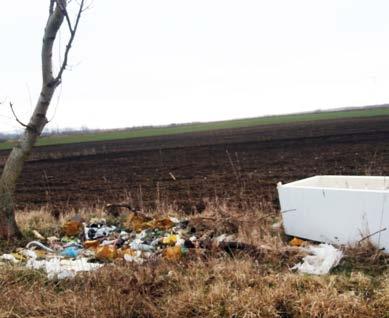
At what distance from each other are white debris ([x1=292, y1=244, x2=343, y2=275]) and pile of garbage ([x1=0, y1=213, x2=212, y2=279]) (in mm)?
1251

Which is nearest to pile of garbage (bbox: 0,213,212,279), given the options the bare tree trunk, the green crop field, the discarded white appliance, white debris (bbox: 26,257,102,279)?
white debris (bbox: 26,257,102,279)

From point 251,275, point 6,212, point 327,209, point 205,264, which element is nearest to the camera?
point 251,275

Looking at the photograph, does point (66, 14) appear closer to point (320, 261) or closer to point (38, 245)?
point (38, 245)

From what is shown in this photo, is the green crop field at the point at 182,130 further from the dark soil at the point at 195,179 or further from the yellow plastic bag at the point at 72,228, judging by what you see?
the yellow plastic bag at the point at 72,228

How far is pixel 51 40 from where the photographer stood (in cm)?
600

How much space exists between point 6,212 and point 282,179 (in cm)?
930

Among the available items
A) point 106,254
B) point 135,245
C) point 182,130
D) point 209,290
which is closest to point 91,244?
point 135,245

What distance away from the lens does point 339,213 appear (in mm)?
4859

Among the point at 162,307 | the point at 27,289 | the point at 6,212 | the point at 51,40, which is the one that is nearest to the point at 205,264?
the point at 162,307

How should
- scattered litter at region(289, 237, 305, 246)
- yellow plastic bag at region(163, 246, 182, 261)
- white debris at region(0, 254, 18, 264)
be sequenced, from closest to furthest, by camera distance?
yellow plastic bag at region(163, 246, 182, 261), white debris at region(0, 254, 18, 264), scattered litter at region(289, 237, 305, 246)

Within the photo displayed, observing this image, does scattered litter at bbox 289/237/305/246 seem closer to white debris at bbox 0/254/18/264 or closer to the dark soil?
white debris at bbox 0/254/18/264

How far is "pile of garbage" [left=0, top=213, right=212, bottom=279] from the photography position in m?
4.59

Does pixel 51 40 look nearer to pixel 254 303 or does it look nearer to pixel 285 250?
pixel 285 250

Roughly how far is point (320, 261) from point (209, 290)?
1.28 meters
